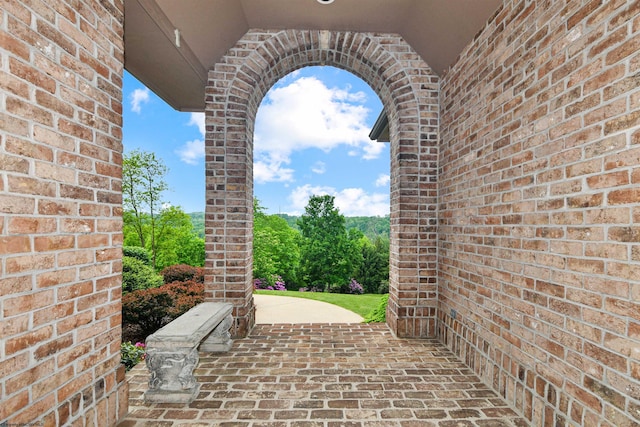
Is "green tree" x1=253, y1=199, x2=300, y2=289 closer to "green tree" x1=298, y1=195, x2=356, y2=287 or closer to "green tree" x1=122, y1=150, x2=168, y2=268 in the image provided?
"green tree" x1=298, y1=195, x2=356, y2=287

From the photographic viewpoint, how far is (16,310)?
4.86 ft

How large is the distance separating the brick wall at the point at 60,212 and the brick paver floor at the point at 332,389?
689 millimetres

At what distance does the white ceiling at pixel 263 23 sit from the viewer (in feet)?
9.75

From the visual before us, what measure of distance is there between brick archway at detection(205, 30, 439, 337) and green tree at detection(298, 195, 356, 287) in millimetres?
12225

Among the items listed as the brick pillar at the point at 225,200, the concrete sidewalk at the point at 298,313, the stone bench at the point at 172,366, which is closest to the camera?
the stone bench at the point at 172,366

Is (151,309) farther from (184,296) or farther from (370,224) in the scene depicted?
(370,224)

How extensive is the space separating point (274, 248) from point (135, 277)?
29.6ft

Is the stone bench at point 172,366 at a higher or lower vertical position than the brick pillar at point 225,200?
lower

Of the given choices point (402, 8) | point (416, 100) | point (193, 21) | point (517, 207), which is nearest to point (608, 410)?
point (517, 207)

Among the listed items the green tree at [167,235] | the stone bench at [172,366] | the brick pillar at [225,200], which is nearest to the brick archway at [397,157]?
the brick pillar at [225,200]

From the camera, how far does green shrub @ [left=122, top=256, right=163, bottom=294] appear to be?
6730mm

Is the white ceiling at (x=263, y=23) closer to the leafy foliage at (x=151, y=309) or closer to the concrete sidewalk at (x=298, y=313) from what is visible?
the leafy foliage at (x=151, y=309)

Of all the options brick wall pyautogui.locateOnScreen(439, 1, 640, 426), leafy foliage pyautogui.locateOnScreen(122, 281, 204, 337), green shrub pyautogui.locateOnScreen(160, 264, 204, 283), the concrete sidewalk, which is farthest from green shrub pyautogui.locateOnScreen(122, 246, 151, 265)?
brick wall pyautogui.locateOnScreen(439, 1, 640, 426)

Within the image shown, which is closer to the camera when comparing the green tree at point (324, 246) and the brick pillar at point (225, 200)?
the brick pillar at point (225, 200)
